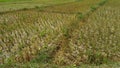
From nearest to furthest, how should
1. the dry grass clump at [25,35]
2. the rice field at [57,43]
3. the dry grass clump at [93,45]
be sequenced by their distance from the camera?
the rice field at [57,43] < the dry grass clump at [93,45] < the dry grass clump at [25,35]

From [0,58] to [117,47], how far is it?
4.01m

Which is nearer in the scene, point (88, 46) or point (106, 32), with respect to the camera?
point (88, 46)

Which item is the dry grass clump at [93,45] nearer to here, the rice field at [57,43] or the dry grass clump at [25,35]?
the rice field at [57,43]

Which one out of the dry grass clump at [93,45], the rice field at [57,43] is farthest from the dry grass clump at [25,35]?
the dry grass clump at [93,45]

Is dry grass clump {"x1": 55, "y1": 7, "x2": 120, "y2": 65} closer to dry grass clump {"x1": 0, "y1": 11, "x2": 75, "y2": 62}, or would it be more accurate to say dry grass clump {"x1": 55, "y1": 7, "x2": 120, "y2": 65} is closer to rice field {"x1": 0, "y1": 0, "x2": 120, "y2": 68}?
rice field {"x1": 0, "y1": 0, "x2": 120, "y2": 68}

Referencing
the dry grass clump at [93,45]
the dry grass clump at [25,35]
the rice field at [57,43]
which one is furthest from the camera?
the dry grass clump at [25,35]

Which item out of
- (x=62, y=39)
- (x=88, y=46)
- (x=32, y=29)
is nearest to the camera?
(x=88, y=46)

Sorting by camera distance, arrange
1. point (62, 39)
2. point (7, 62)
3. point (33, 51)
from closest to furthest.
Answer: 1. point (7, 62)
2. point (33, 51)
3. point (62, 39)

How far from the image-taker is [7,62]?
21.4ft

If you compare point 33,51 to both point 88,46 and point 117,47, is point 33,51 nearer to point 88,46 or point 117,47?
point 88,46

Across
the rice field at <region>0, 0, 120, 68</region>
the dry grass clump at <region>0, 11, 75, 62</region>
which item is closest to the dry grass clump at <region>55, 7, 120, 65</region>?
the rice field at <region>0, 0, 120, 68</region>

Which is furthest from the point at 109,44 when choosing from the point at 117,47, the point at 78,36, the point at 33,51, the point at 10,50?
the point at 10,50

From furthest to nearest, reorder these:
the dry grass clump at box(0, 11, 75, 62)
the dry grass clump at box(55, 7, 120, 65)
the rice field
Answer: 1. the dry grass clump at box(0, 11, 75, 62)
2. the dry grass clump at box(55, 7, 120, 65)
3. the rice field

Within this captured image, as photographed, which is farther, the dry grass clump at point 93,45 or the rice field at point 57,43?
the dry grass clump at point 93,45
